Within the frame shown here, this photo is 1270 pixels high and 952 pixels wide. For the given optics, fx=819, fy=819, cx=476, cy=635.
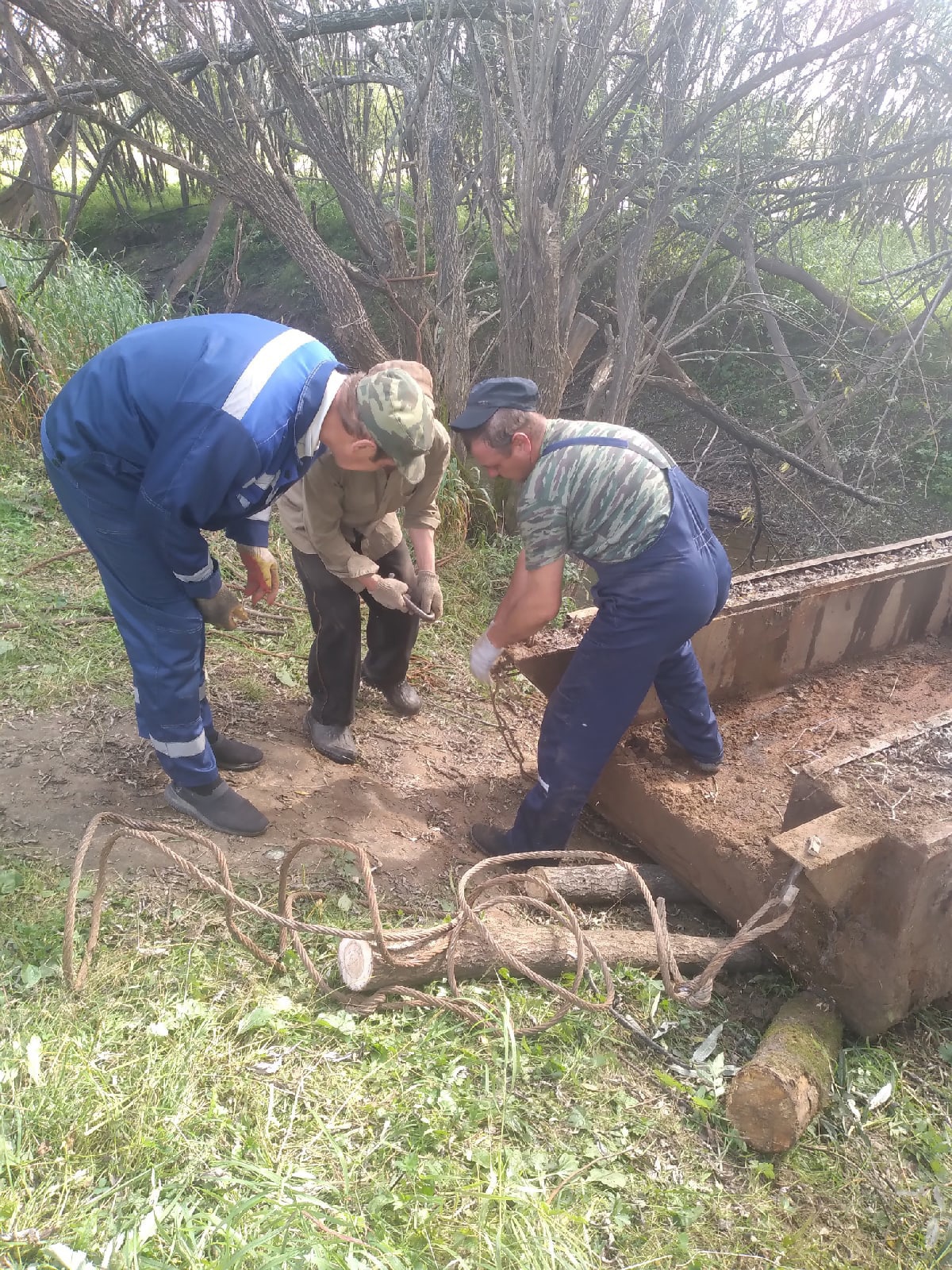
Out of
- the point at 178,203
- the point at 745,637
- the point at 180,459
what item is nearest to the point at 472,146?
the point at 745,637

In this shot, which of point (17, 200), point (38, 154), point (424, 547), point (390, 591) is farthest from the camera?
point (17, 200)

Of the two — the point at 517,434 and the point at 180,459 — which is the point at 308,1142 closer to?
the point at 180,459

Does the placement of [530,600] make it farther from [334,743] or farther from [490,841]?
[334,743]

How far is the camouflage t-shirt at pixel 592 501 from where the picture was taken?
2.78 m

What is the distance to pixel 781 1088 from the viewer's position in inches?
81.0

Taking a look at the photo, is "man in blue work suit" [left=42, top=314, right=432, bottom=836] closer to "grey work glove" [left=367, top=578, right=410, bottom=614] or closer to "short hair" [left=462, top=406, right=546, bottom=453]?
"short hair" [left=462, top=406, right=546, bottom=453]

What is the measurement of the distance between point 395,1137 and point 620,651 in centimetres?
166

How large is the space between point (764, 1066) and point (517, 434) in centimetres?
201

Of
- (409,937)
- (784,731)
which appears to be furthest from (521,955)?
(784,731)

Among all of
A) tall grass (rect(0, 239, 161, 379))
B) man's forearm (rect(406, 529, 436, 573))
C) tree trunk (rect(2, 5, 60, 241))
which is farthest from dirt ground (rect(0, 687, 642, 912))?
tree trunk (rect(2, 5, 60, 241))

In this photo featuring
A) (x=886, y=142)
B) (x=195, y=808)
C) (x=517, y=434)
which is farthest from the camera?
(x=886, y=142)

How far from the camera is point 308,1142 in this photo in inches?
74.4

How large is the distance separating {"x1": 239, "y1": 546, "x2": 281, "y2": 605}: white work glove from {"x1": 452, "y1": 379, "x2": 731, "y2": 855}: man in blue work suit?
33.8 inches

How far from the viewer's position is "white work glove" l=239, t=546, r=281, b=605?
3062mm
